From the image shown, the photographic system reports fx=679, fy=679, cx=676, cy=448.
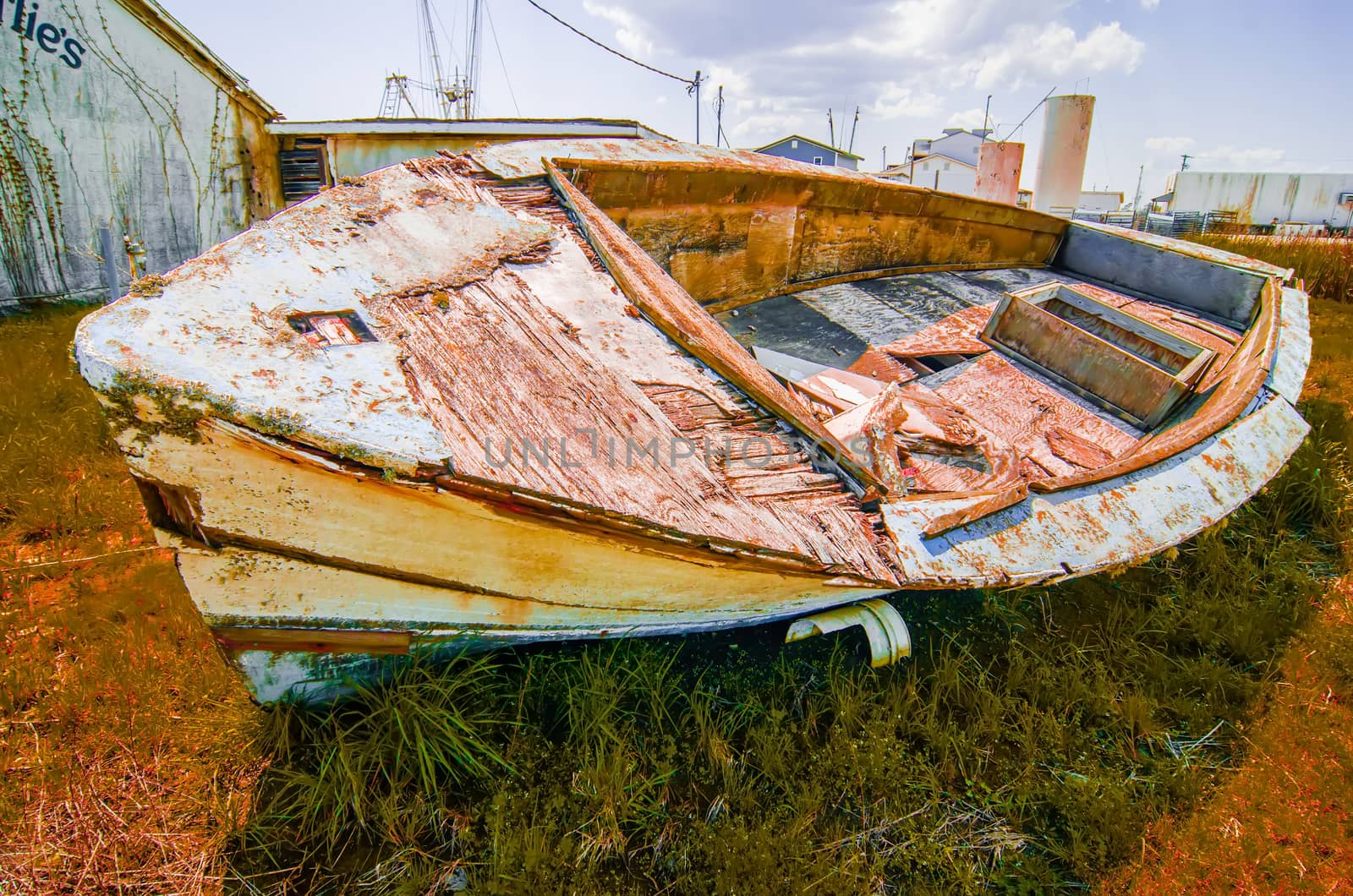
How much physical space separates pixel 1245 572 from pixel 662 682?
99.5 inches

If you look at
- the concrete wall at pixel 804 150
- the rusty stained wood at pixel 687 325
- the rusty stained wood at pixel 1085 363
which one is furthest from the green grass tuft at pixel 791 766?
the concrete wall at pixel 804 150

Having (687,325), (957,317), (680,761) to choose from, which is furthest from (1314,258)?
(680,761)

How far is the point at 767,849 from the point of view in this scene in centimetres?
155

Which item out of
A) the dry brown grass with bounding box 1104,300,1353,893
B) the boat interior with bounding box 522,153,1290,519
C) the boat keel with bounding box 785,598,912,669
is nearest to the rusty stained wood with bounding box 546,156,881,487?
the boat interior with bounding box 522,153,1290,519

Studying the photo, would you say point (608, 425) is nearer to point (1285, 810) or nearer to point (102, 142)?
point (1285, 810)

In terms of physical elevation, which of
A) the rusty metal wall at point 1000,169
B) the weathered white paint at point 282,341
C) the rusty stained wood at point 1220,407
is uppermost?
the rusty metal wall at point 1000,169

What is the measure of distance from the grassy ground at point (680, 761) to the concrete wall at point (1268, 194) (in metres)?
22.8

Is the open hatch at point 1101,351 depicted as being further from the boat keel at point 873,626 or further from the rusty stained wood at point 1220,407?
the boat keel at point 873,626

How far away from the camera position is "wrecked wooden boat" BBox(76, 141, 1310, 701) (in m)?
1.32

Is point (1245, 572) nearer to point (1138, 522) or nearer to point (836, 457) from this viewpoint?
point (1138, 522)

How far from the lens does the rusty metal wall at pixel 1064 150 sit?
887cm

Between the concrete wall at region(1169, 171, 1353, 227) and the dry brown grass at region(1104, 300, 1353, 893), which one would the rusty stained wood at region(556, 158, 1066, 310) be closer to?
the dry brown grass at region(1104, 300, 1353, 893)

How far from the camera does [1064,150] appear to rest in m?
9.00

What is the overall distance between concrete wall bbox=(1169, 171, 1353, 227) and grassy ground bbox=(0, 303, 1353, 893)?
74.7 ft
